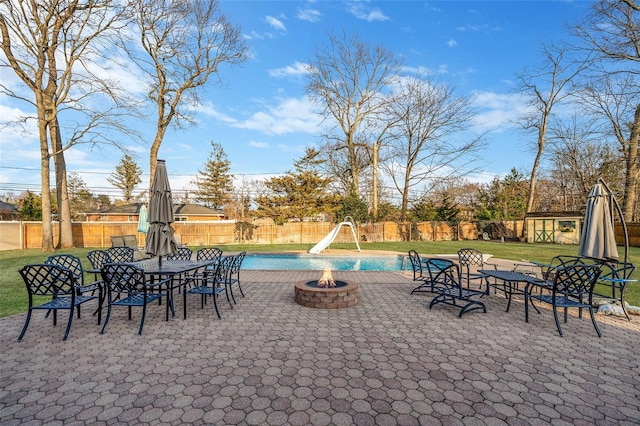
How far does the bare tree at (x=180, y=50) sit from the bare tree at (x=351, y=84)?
882 cm

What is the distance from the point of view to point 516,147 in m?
25.2

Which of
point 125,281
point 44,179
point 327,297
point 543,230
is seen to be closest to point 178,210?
point 44,179

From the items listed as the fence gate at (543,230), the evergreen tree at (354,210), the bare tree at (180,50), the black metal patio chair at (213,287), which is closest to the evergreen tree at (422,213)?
the evergreen tree at (354,210)

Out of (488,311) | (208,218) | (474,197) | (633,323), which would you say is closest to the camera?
(633,323)

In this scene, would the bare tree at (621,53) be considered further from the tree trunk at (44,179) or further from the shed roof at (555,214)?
the tree trunk at (44,179)

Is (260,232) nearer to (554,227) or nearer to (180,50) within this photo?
(180,50)

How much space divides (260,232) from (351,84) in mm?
15084

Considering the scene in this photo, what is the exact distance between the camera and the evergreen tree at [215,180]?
3772 cm

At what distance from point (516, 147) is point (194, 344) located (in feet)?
94.3

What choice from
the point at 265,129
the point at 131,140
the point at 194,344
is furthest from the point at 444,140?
the point at 194,344

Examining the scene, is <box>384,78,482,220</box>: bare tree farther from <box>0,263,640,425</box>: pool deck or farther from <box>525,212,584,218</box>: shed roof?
<box>0,263,640,425</box>: pool deck

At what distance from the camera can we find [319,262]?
1256 centimetres

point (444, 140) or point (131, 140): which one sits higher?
point (444, 140)

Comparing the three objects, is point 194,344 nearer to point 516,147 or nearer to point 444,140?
point 444,140
